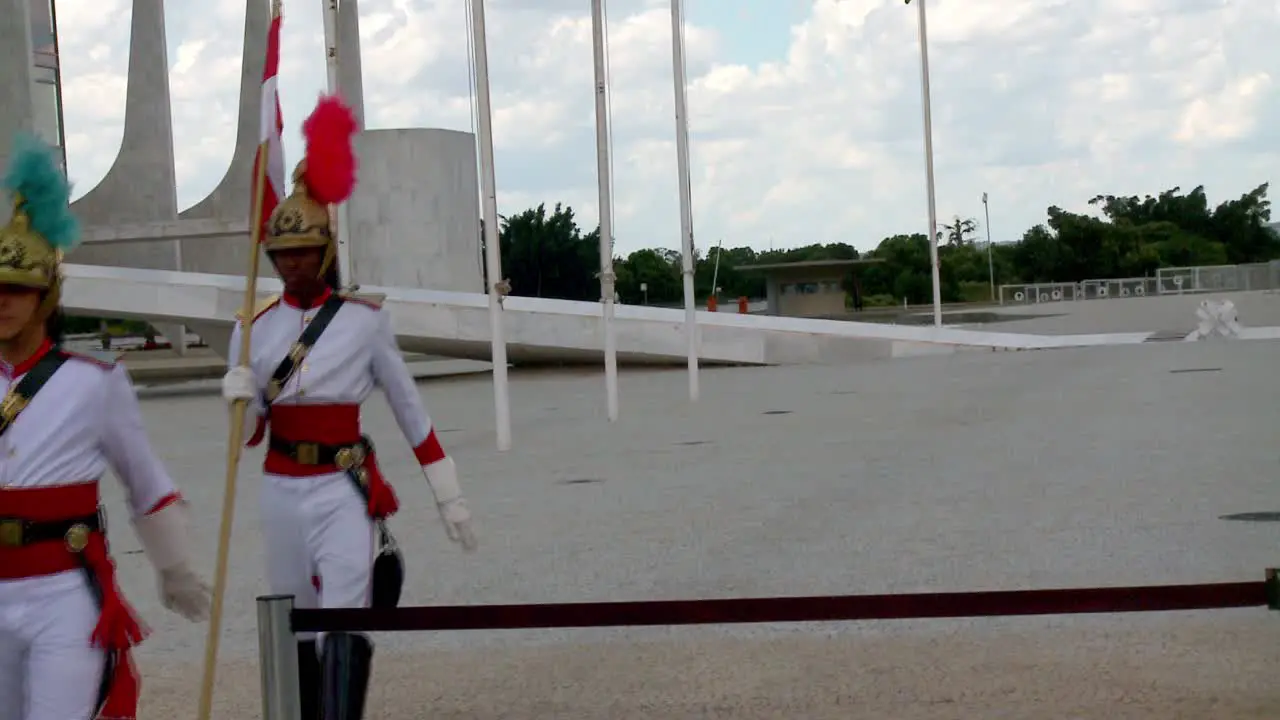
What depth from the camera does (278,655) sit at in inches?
169

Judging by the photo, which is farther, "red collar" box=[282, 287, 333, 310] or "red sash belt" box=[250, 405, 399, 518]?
"red collar" box=[282, 287, 333, 310]

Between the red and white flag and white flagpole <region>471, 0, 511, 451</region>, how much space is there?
10961mm

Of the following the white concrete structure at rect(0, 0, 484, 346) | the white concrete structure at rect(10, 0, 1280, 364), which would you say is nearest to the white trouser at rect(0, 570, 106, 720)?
the white concrete structure at rect(10, 0, 1280, 364)

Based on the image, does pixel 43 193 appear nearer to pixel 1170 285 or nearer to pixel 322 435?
pixel 322 435

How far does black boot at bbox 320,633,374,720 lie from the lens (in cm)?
493

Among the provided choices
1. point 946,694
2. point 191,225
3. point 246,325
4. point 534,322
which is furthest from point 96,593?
point 191,225

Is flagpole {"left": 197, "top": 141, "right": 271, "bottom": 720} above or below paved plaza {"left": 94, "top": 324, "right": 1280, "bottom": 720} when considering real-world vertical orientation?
above

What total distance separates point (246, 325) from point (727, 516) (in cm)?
699

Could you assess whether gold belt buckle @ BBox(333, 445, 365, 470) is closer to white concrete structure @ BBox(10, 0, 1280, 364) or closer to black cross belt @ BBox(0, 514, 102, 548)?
black cross belt @ BBox(0, 514, 102, 548)

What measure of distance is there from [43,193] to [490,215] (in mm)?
12235

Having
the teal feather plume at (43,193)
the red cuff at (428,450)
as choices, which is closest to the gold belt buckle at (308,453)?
the red cuff at (428,450)

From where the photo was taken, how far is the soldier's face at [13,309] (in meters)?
3.97

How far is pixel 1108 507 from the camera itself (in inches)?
439

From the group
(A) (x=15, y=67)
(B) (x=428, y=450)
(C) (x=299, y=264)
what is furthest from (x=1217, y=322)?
(C) (x=299, y=264)
